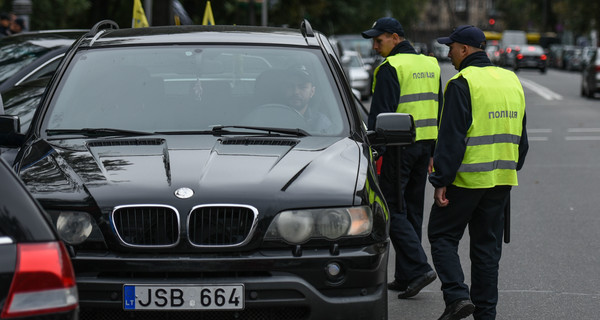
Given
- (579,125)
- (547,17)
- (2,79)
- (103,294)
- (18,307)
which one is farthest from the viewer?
(547,17)

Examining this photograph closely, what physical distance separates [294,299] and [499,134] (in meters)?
1.87

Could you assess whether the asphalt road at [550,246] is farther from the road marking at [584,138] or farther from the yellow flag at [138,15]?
the yellow flag at [138,15]

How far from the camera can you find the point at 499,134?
620 centimetres

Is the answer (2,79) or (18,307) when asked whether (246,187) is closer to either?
(18,307)

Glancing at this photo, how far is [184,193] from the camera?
4938 mm

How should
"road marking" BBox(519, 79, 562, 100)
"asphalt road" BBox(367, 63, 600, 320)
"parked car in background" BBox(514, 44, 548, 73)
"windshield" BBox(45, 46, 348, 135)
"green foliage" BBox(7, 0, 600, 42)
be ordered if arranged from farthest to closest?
"parked car in background" BBox(514, 44, 548, 73) → "road marking" BBox(519, 79, 562, 100) → "green foliage" BBox(7, 0, 600, 42) → "asphalt road" BBox(367, 63, 600, 320) → "windshield" BBox(45, 46, 348, 135)

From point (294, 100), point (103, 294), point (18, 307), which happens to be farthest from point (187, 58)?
point (18, 307)

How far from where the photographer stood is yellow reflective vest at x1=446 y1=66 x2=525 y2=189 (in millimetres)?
6121

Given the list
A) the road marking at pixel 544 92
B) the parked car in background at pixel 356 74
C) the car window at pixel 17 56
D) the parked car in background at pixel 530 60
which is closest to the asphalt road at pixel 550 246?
the car window at pixel 17 56

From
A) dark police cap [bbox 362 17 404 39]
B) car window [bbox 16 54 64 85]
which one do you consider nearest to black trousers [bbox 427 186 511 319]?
dark police cap [bbox 362 17 404 39]

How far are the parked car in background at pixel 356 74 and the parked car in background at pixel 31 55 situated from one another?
774 inches

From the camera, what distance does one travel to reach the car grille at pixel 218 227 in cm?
489

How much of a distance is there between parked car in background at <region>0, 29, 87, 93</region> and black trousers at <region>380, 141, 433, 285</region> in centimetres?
306

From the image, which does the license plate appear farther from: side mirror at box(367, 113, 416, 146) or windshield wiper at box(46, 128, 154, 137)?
side mirror at box(367, 113, 416, 146)
